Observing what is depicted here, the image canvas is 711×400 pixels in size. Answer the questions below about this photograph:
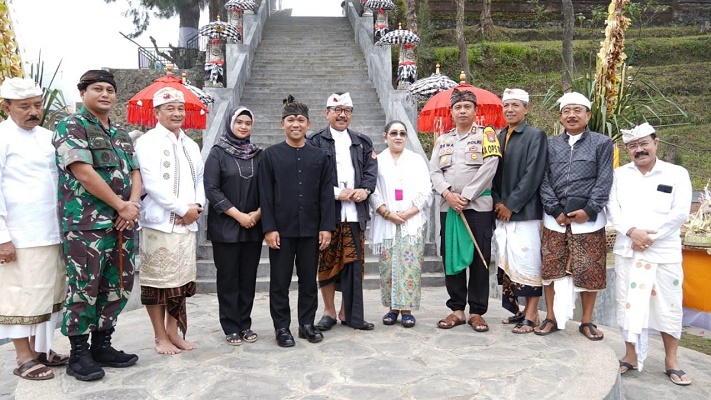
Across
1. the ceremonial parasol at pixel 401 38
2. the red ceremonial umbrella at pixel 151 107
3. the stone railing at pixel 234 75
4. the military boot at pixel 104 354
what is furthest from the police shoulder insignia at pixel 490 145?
the ceremonial parasol at pixel 401 38

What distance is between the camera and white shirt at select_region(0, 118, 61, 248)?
3.80 m

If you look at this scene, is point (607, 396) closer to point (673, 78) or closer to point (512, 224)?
point (512, 224)

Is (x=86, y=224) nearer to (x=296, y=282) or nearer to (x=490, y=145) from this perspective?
(x=490, y=145)

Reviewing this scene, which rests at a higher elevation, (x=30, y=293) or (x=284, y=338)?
(x=30, y=293)

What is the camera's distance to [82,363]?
12.5 feet

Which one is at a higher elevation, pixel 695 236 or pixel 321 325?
pixel 695 236

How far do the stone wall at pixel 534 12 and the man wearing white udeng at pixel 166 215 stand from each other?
17.5 metres

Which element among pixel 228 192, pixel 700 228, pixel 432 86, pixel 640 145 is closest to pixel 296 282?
pixel 228 192

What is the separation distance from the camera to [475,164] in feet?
15.8

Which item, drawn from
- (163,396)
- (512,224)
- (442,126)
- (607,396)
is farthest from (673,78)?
(163,396)

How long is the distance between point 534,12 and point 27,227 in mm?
20771

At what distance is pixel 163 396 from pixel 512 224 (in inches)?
114

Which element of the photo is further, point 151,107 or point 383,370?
point 151,107

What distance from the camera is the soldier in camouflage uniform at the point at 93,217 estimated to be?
3.76 m
